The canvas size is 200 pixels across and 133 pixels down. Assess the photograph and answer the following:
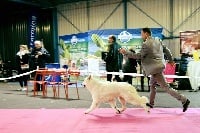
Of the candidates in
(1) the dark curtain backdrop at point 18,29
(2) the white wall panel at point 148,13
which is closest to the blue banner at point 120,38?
(2) the white wall panel at point 148,13

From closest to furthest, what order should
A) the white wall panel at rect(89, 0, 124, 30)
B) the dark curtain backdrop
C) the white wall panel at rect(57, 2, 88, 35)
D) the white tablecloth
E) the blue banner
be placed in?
the white tablecloth → the blue banner → the white wall panel at rect(89, 0, 124, 30) → the white wall panel at rect(57, 2, 88, 35) → the dark curtain backdrop

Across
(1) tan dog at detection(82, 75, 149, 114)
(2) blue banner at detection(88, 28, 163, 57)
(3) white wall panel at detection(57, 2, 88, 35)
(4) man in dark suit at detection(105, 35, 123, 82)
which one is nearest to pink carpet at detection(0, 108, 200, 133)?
(1) tan dog at detection(82, 75, 149, 114)

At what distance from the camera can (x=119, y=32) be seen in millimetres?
12867

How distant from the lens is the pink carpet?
474 cm

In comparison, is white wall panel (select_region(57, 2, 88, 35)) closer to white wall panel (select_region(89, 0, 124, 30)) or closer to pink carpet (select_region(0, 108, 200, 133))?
white wall panel (select_region(89, 0, 124, 30))

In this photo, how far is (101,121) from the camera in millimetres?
5293

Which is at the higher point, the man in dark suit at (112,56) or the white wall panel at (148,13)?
the white wall panel at (148,13)

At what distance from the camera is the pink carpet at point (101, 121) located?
4.74m

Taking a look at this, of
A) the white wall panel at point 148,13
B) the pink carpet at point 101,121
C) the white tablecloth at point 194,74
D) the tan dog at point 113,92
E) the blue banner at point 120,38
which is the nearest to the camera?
the pink carpet at point 101,121

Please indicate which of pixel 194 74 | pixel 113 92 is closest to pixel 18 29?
pixel 194 74

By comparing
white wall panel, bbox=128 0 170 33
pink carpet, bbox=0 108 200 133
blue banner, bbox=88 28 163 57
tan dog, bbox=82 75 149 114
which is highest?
white wall panel, bbox=128 0 170 33

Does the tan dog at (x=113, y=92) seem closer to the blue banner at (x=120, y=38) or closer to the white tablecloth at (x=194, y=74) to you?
the white tablecloth at (x=194, y=74)

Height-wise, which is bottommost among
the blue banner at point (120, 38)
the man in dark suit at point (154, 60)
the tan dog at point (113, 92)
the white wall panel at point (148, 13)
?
the tan dog at point (113, 92)

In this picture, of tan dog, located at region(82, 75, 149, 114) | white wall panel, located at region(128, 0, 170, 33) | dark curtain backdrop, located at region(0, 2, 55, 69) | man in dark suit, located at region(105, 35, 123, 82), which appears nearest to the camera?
tan dog, located at region(82, 75, 149, 114)
